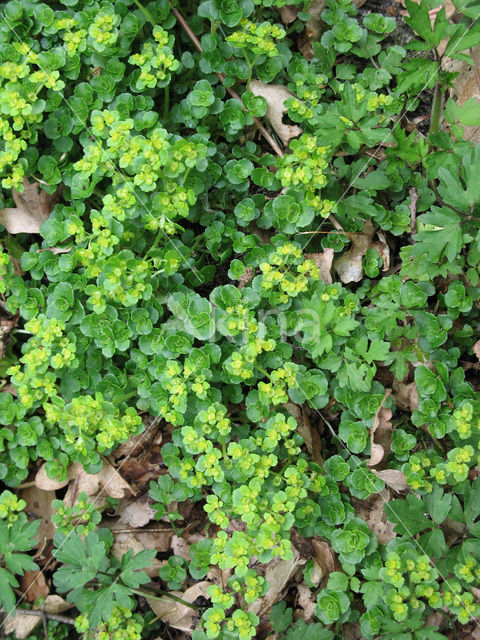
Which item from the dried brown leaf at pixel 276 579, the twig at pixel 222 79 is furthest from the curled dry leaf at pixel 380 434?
the twig at pixel 222 79

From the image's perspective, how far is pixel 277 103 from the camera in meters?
3.27

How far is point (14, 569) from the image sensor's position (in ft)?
9.27

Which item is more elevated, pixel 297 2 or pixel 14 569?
pixel 297 2

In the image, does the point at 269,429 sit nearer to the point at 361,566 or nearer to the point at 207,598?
the point at 361,566

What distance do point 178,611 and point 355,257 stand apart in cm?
206

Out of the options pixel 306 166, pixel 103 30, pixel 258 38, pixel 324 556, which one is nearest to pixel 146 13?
pixel 103 30

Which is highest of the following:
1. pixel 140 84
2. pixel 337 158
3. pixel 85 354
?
pixel 140 84

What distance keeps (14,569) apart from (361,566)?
1.67 m

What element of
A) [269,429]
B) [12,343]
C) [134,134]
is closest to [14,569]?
[12,343]

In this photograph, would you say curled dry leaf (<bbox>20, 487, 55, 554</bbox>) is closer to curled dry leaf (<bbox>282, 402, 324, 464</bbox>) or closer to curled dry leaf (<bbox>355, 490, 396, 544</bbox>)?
curled dry leaf (<bbox>282, 402, 324, 464</bbox>)

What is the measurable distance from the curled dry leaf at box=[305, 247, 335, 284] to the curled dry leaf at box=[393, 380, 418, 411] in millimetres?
666

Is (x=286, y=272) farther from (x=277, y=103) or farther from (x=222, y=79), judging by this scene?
(x=222, y=79)

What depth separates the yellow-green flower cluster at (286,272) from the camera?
2859 mm

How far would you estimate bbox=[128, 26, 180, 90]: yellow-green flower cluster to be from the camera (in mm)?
2988
